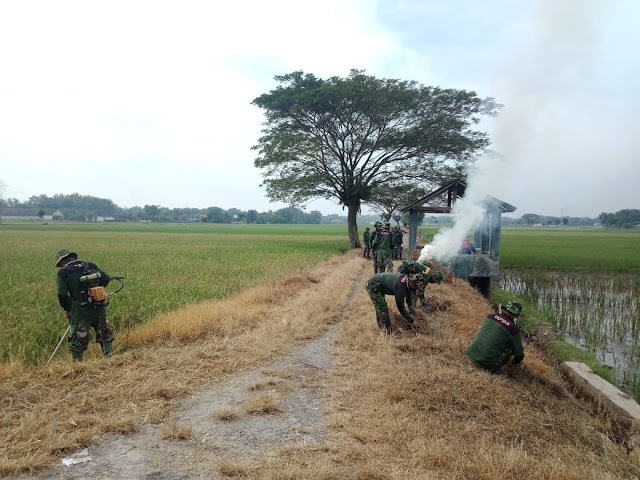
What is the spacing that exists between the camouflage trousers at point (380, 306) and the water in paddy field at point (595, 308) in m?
4.24

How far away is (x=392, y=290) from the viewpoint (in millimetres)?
7293

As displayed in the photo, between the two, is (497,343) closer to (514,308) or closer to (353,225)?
(514,308)

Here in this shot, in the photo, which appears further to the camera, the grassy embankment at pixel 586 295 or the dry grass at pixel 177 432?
the grassy embankment at pixel 586 295

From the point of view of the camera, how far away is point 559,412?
5379 millimetres

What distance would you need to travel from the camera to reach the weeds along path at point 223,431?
3535 mm

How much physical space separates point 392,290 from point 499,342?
1.98m

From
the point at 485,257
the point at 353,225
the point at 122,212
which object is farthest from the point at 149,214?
the point at 485,257

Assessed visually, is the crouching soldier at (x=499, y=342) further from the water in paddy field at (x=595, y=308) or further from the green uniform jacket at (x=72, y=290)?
the green uniform jacket at (x=72, y=290)

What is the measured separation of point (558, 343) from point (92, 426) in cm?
898

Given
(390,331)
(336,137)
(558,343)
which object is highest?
(336,137)

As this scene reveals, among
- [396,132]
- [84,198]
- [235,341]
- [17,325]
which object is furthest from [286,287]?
[84,198]

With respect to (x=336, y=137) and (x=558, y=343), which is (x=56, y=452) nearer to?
(x=558, y=343)

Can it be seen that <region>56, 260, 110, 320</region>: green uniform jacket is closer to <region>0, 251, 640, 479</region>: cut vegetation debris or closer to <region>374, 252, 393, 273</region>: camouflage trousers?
<region>0, 251, 640, 479</region>: cut vegetation debris

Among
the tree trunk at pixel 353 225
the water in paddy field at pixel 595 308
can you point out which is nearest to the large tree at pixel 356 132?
the tree trunk at pixel 353 225
